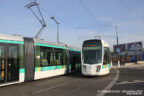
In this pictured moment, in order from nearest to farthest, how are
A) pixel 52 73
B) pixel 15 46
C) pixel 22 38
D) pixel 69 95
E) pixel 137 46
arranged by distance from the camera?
1. pixel 69 95
2. pixel 15 46
3. pixel 22 38
4. pixel 52 73
5. pixel 137 46

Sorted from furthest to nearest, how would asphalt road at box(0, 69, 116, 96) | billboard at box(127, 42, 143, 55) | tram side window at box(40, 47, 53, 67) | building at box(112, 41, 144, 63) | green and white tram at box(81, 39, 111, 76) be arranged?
building at box(112, 41, 144, 63) → billboard at box(127, 42, 143, 55) → green and white tram at box(81, 39, 111, 76) → tram side window at box(40, 47, 53, 67) → asphalt road at box(0, 69, 116, 96)

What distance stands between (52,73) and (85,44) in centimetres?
378

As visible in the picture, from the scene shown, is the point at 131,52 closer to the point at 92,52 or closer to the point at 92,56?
the point at 92,52

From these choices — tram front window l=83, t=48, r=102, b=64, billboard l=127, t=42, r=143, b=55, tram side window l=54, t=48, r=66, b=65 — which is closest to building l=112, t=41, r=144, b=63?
billboard l=127, t=42, r=143, b=55

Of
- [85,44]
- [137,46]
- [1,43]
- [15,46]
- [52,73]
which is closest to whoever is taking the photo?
[1,43]

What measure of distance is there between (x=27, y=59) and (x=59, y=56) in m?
3.85

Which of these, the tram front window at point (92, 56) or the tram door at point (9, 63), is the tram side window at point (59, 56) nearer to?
the tram front window at point (92, 56)

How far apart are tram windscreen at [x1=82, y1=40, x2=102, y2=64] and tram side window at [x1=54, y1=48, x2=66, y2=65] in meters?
2.01

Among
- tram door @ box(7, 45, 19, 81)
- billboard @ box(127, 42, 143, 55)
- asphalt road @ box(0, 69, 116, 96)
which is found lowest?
asphalt road @ box(0, 69, 116, 96)

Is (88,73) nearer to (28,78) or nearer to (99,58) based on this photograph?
(99,58)

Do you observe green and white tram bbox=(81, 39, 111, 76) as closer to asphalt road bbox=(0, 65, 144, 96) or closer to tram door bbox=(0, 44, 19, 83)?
asphalt road bbox=(0, 65, 144, 96)

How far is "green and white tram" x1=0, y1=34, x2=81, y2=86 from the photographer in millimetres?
9094

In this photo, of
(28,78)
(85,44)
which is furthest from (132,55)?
(28,78)

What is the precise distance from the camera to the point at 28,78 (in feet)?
34.3
